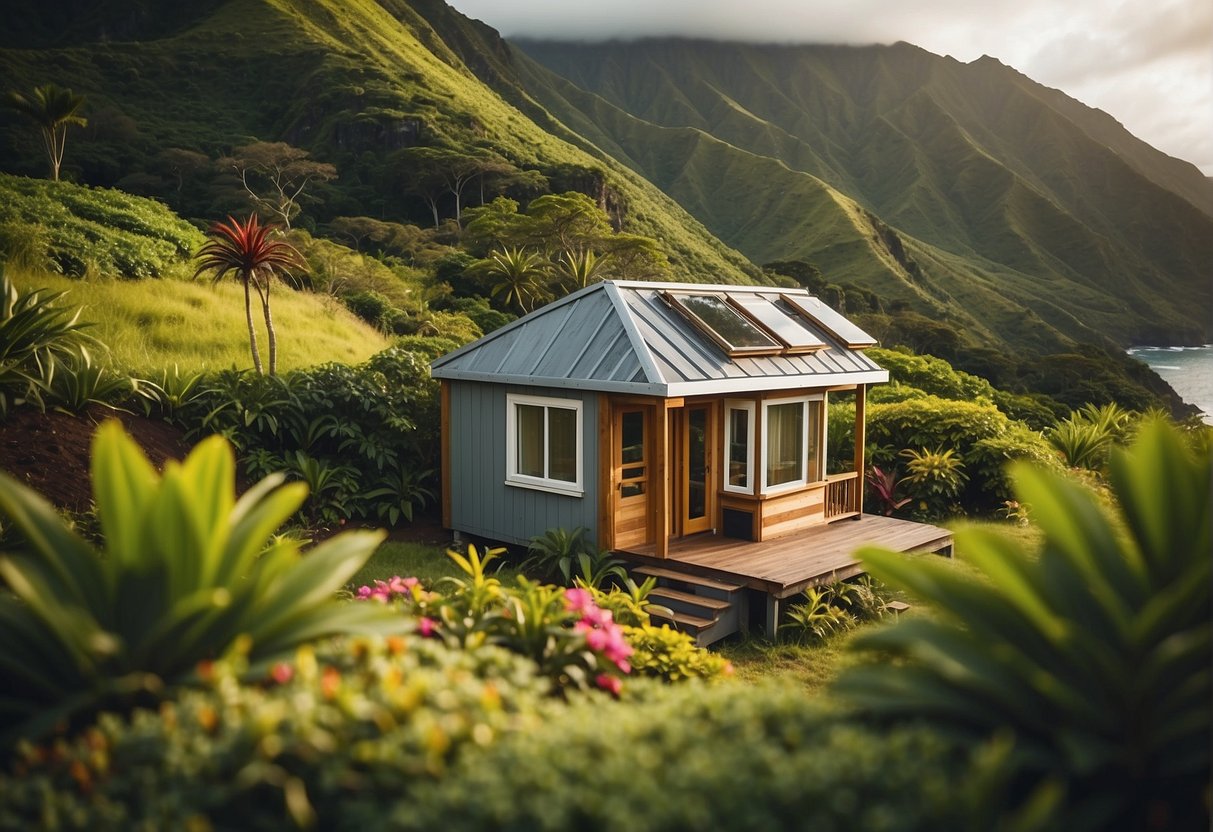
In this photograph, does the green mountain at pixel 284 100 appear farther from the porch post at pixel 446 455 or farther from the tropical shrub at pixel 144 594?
the tropical shrub at pixel 144 594

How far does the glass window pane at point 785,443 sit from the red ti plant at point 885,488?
3193 millimetres

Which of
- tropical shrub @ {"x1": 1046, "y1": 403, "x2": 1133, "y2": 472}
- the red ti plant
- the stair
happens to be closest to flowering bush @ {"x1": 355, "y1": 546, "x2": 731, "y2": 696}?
the stair

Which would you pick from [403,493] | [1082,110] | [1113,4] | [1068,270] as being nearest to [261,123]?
[403,493]

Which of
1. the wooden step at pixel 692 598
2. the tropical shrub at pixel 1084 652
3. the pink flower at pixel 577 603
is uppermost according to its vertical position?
the tropical shrub at pixel 1084 652

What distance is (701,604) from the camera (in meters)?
8.14

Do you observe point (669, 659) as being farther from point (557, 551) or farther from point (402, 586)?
point (557, 551)

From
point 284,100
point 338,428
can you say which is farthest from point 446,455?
point 284,100

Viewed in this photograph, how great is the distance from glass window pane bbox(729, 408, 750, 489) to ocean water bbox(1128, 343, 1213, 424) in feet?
101

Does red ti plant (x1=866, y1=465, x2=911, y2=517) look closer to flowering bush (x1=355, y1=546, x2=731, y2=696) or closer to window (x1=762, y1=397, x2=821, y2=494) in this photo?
window (x1=762, y1=397, x2=821, y2=494)

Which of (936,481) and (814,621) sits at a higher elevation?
(936,481)

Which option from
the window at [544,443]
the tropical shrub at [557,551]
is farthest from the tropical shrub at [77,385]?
the tropical shrub at [557,551]

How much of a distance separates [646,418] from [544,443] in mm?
1250

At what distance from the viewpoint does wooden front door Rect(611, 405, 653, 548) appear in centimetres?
933

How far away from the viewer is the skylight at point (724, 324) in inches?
373
